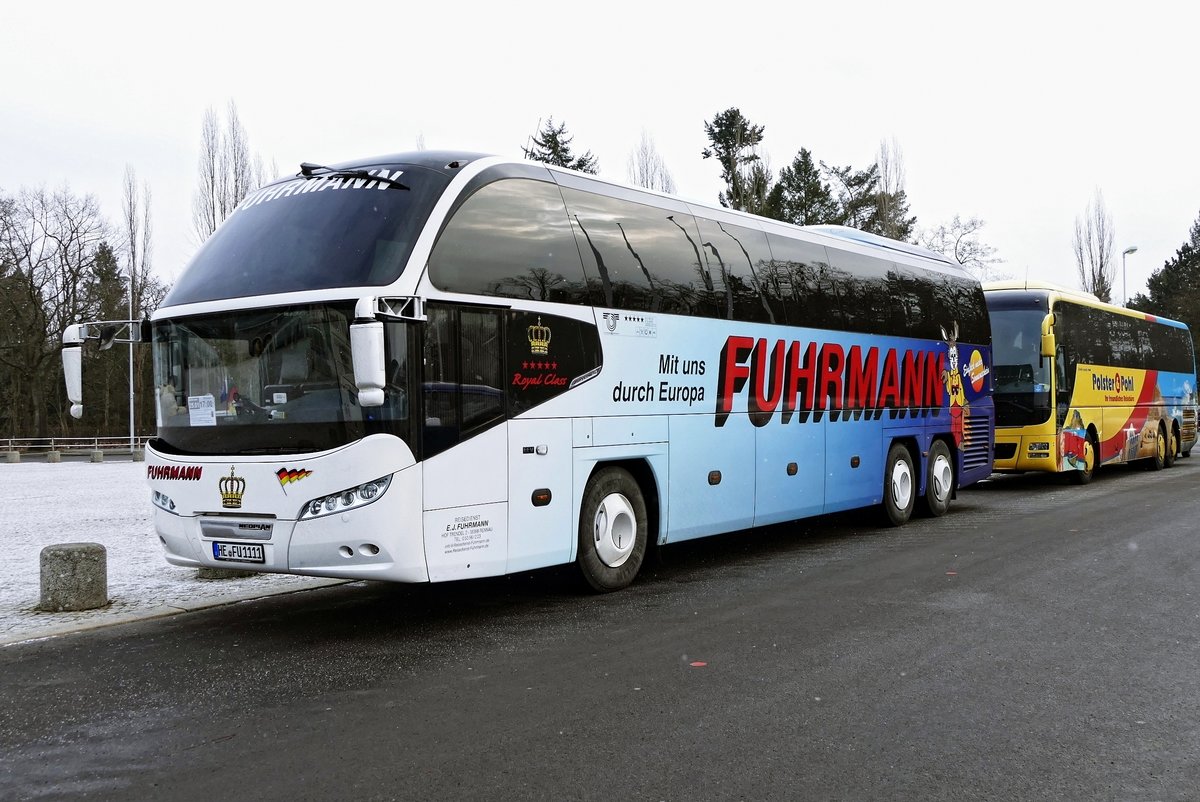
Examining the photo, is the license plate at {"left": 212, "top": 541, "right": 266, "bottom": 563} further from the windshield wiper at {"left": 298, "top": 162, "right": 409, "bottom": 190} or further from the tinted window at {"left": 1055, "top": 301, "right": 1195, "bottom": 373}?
the tinted window at {"left": 1055, "top": 301, "right": 1195, "bottom": 373}

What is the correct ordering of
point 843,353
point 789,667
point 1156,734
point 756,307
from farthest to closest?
point 843,353
point 756,307
point 789,667
point 1156,734

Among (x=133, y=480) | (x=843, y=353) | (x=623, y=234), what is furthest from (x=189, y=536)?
(x=133, y=480)

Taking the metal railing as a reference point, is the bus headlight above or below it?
above

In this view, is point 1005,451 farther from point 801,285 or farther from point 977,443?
point 801,285

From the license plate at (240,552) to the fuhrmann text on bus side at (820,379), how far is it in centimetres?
464

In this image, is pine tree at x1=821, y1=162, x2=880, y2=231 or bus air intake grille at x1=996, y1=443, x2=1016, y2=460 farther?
pine tree at x1=821, y1=162, x2=880, y2=231

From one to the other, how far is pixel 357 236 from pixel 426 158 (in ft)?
3.09

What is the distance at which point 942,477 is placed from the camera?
14719mm

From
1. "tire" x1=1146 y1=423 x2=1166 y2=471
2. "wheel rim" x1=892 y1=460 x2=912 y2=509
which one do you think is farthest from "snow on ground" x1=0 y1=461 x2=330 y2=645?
"tire" x1=1146 y1=423 x2=1166 y2=471

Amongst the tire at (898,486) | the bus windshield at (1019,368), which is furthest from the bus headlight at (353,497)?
the bus windshield at (1019,368)

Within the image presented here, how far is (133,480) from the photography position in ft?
85.9

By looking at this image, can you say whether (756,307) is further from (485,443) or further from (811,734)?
(811,734)

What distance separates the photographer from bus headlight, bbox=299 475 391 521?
6957mm

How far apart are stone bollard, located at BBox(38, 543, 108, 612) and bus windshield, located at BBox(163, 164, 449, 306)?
89.3 inches
